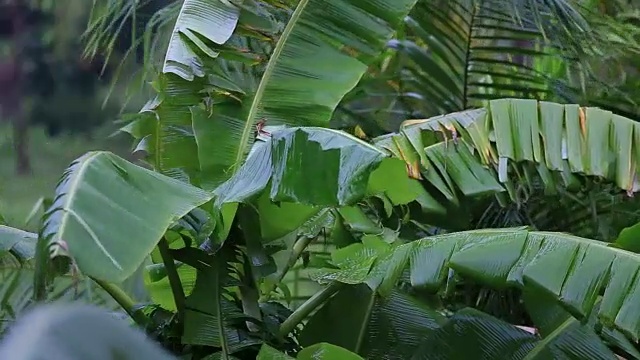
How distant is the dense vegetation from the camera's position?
33.6 inches

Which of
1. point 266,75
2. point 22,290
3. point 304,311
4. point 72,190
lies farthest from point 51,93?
point 72,190

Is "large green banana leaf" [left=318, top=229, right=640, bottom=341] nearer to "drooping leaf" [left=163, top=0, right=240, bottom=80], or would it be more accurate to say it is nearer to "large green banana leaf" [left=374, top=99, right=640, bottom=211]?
"large green banana leaf" [left=374, top=99, right=640, bottom=211]

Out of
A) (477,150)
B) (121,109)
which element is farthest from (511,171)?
(121,109)

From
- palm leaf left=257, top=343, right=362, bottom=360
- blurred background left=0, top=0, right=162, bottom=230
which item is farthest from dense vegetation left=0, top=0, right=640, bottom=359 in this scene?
blurred background left=0, top=0, right=162, bottom=230

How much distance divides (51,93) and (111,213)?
1.15m

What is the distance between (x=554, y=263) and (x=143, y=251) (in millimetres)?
507

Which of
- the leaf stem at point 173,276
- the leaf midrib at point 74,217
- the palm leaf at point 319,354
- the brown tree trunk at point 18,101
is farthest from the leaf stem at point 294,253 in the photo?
the brown tree trunk at point 18,101

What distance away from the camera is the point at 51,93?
71.7 inches

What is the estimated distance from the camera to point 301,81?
53.9 inches

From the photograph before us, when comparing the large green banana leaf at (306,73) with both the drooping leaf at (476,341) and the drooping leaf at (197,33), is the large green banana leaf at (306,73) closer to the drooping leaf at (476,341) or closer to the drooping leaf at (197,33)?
the drooping leaf at (197,33)

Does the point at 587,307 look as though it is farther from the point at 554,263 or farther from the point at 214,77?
the point at 214,77

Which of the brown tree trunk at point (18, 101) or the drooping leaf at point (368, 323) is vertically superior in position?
the brown tree trunk at point (18, 101)

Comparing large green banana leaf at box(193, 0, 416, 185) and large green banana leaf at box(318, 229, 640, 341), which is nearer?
large green banana leaf at box(318, 229, 640, 341)

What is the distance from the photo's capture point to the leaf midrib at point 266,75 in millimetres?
1339
